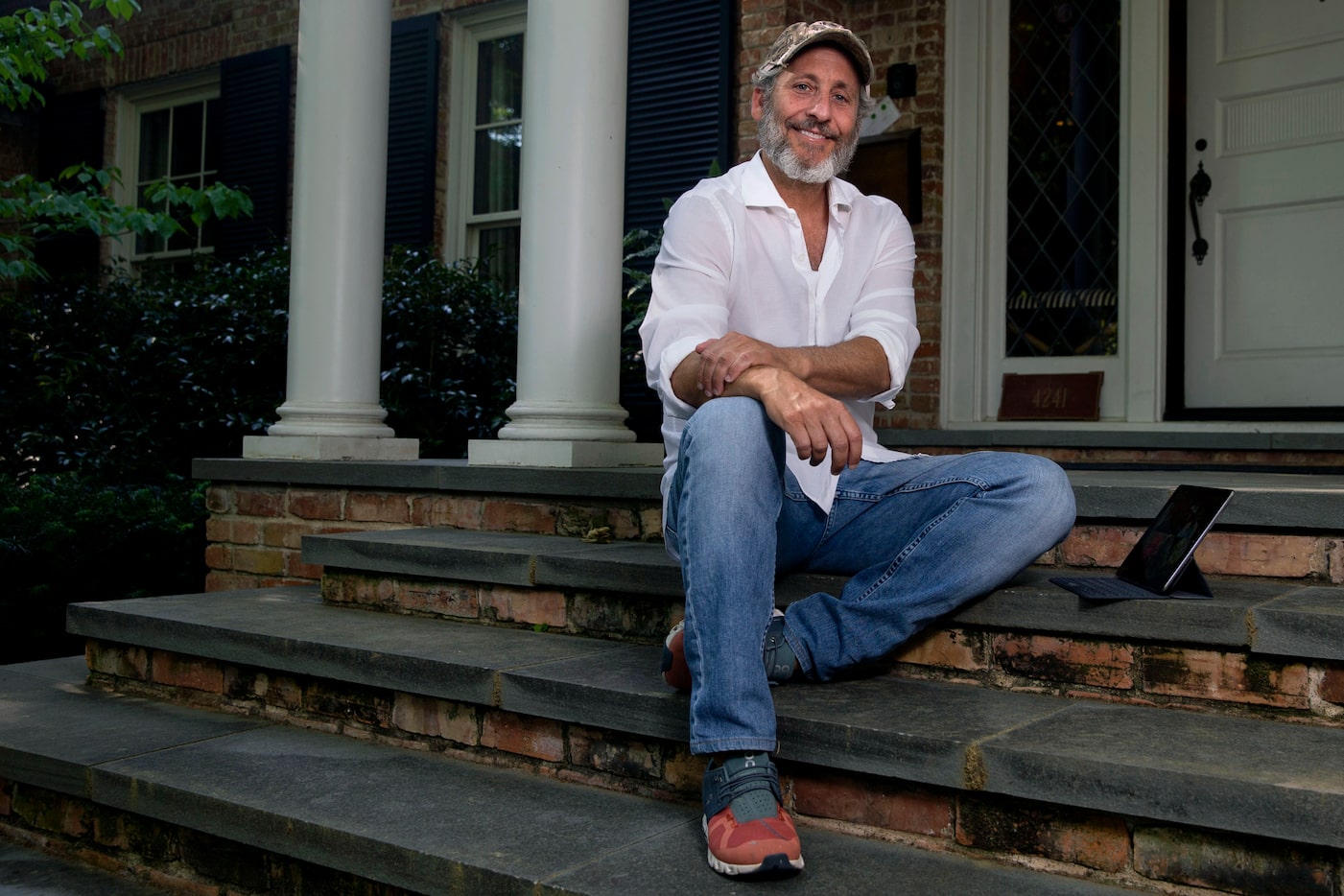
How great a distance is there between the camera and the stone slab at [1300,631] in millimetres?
1888

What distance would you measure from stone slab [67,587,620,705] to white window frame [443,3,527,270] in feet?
13.8

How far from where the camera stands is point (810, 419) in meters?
1.88

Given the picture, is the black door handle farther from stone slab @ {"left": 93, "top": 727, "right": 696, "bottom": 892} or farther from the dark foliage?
stone slab @ {"left": 93, "top": 727, "right": 696, "bottom": 892}

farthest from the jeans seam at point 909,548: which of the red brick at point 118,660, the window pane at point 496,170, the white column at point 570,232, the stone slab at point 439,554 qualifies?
the window pane at point 496,170

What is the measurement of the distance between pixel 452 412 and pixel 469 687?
3.41m

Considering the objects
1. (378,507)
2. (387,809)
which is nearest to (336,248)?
(378,507)

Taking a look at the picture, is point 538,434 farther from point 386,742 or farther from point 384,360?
point 384,360

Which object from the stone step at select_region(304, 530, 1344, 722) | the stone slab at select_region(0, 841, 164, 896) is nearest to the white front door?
the stone step at select_region(304, 530, 1344, 722)

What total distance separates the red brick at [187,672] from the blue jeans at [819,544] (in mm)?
1314

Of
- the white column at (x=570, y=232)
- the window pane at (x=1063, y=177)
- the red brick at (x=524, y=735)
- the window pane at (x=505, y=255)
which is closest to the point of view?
the red brick at (x=524, y=735)

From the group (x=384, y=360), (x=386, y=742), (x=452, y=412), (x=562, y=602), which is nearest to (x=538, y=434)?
(x=562, y=602)

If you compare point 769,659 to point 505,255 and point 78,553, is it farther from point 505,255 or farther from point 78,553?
point 505,255

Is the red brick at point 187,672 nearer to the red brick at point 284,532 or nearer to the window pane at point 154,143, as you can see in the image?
the red brick at point 284,532

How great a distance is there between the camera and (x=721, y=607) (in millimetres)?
1859
